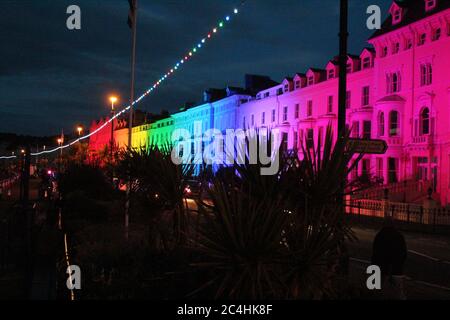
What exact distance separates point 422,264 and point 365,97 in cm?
2692

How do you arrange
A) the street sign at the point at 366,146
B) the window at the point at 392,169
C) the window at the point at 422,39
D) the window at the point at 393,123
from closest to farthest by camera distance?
the street sign at the point at 366,146
the window at the point at 422,39
the window at the point at 393,123
the window at the point at 392,169

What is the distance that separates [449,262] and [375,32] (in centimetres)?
2721

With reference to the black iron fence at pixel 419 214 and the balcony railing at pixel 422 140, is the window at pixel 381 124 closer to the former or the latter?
the balcony railing at pixel 422 140

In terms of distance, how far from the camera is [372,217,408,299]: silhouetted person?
812cm

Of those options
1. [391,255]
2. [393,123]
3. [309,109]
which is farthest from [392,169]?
[391,255]

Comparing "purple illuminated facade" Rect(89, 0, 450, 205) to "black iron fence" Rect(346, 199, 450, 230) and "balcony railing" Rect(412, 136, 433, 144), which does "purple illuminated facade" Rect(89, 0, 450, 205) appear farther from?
"black iron fence" Rect(346, 199, 450, 230)

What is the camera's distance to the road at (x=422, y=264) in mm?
9695

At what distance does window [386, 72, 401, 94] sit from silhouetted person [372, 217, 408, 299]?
28.2 meters

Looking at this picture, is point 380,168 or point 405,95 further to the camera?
point 380,168

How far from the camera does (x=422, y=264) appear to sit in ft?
42.9

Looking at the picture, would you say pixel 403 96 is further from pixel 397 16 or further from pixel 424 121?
pixel 397 16

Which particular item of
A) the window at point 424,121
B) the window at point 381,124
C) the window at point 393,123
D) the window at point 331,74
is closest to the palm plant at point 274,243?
the window at point 424,121

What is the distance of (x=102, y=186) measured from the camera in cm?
2556
